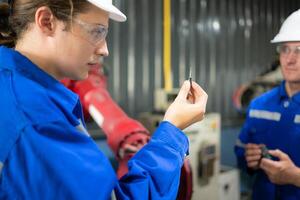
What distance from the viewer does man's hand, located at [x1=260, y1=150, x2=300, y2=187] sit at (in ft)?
5.00

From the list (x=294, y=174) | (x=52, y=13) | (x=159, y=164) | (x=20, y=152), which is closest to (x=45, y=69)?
(x=52, y=13)

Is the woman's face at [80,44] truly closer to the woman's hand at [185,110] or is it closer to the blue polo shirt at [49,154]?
the blue polo shirt at [49,154]

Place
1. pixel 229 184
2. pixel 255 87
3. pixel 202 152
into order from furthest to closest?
pixel 255 87 → pixel 229 184 → pixel 202 152

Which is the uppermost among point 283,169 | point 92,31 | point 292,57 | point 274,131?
point 92,31

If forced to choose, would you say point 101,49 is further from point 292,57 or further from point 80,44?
point 292,57

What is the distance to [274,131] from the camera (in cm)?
172

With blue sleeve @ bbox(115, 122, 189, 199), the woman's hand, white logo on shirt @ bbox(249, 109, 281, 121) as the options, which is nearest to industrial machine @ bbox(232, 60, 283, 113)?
white logo on shirt @ bbox(249, 109, 281, 121)

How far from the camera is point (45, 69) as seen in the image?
2.76ft

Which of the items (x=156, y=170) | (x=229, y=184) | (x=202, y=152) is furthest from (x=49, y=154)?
(x=229, y=184)

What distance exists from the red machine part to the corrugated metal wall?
3.19 ft

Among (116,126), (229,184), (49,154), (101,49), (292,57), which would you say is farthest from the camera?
(229,184)

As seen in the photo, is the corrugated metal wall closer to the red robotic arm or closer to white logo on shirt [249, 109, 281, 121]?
the red robotic arm

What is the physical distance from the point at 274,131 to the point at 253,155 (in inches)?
6.9

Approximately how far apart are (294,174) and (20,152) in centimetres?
132
